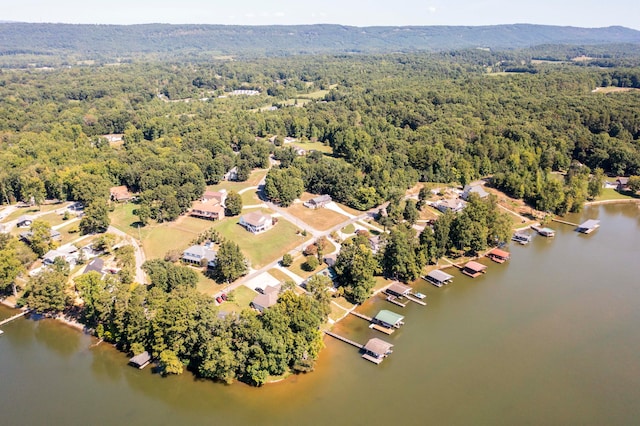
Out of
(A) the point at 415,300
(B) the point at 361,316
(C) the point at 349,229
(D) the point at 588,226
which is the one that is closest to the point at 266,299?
(B) the point at 361,316

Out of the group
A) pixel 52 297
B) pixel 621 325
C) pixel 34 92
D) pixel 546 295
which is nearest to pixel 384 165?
pixel 546 295

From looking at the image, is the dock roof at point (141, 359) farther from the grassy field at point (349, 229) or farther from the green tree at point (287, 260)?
the grassy field at point (349, 229)

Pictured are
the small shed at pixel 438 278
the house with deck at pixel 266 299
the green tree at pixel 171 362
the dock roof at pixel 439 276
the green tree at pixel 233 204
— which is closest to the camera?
the green tree at pixel 171 362

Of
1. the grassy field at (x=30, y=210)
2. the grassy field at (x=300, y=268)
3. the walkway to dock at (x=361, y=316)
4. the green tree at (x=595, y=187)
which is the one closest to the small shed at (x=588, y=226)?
the green tree at (x=595, y=187)

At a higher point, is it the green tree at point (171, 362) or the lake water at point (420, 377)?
the green tree at point (171, 362)

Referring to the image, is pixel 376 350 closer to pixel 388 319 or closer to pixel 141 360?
pixel 388 319
